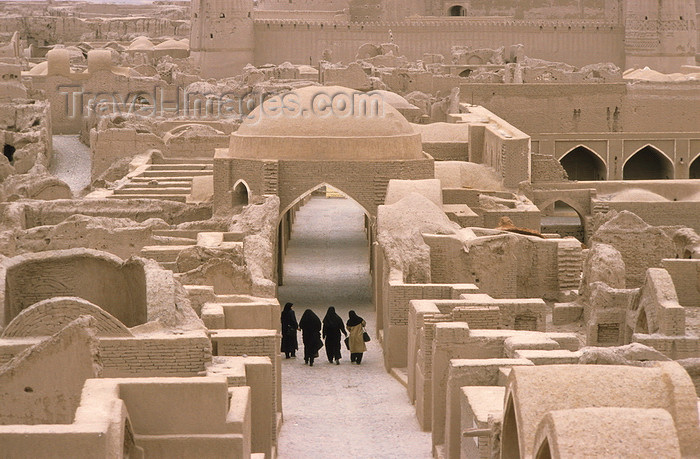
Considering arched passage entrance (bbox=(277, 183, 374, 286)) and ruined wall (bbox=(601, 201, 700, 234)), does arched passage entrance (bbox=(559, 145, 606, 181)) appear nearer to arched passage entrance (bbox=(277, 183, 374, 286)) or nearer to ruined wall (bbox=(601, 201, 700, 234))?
arched passage entrance (bbox=(277, 183, 374, 286))

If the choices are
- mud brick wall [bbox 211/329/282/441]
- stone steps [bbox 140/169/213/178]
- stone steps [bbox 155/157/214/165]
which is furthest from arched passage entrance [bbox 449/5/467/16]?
mud brick wall [bbox 211/329/282/441]

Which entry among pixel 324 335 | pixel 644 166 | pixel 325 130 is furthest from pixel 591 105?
pixel 324 335

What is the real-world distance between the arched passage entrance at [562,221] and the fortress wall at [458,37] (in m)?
24.5

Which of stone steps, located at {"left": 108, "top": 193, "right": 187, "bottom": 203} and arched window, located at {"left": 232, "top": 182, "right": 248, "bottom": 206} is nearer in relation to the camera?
arched window, located at {"left": 232, "top": 182, "right": 248, "bottom": 206}

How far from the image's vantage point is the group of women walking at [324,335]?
640 inches

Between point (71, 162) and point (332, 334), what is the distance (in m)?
18.8

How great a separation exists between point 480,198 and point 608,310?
7880 mm

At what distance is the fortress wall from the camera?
53594 mm

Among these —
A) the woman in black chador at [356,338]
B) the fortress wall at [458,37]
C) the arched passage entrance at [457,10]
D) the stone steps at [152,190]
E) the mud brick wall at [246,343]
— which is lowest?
the woman in black chador at [356,338]

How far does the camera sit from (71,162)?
33.7 metres

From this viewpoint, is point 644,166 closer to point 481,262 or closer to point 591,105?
point 591,105

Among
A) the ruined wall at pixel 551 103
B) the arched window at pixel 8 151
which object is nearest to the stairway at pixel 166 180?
the arched window at pixel 8 151

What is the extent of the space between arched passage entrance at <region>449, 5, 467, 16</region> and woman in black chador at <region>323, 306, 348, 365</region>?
46.5 metres

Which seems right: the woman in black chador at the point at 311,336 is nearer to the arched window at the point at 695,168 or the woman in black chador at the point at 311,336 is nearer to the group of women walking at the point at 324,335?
the group of women walking at the point at 324,335
